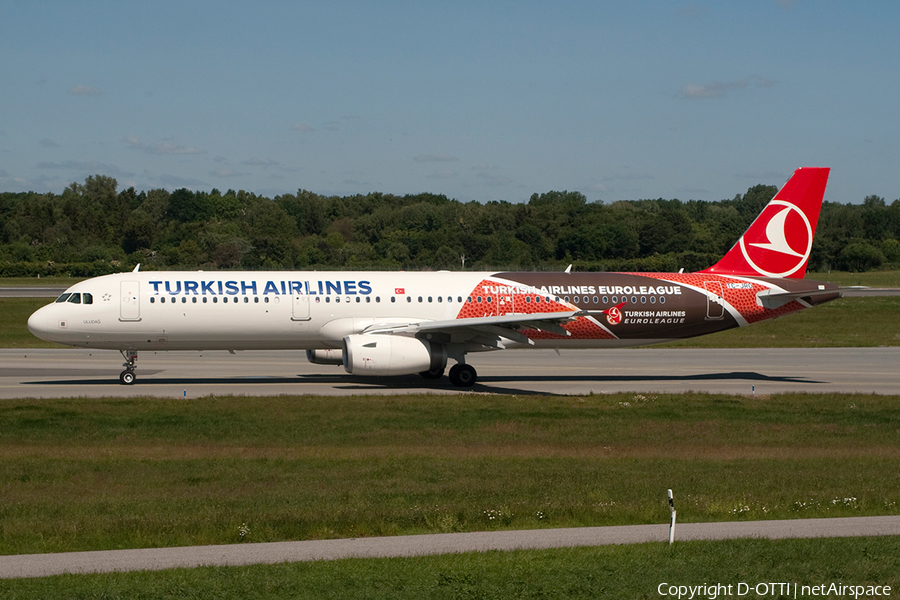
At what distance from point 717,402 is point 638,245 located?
98.1m

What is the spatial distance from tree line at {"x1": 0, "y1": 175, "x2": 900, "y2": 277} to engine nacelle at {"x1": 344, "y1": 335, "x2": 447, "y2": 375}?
192ft

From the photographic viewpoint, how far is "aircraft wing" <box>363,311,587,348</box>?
31516mm

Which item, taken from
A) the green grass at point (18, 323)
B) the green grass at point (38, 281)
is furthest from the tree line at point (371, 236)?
the green grass at point (18, 323)

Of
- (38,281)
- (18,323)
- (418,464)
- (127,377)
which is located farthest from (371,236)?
(418,464)

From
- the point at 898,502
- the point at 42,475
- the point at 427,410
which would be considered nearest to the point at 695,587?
the point at 898,502

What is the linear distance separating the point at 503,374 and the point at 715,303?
8.82 meters

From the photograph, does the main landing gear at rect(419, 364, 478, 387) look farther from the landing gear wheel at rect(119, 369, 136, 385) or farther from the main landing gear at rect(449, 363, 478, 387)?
the landing gear wheel at rect(119, 369, 136, 385)

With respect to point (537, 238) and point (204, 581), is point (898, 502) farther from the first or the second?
point (537, 238)

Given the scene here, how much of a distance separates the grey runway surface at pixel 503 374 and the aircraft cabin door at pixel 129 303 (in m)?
2.46

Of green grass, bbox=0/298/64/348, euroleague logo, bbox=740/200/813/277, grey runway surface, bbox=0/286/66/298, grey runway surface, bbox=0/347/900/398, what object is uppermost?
euroleague logo, bbox=740/200/813/277

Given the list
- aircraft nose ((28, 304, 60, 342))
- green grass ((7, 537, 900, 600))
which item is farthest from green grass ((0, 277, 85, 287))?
green grass ((7, 537, 900, 600))

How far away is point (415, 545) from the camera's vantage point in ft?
42.1

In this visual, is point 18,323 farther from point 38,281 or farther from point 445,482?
point 445,482

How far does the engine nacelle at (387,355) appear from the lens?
30859 millimetres
